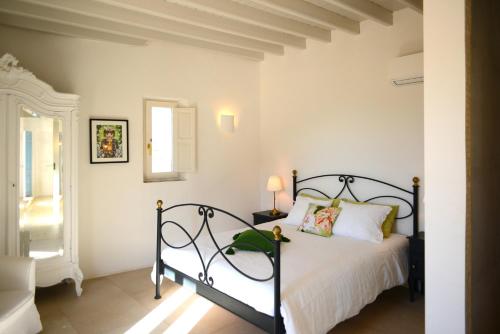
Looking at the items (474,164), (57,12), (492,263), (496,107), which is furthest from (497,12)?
(57,12)

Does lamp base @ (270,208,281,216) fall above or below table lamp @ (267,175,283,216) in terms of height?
below

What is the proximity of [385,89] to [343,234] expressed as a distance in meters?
1.50

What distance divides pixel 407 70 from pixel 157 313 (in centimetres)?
305

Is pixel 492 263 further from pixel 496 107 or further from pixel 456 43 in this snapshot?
pixel 456 43

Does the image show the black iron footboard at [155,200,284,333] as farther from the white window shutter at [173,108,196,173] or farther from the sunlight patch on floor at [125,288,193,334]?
the white window shutter at [173,108,196,173]

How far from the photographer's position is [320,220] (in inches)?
144

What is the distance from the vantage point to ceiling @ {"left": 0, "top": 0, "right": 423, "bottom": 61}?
3.13 m

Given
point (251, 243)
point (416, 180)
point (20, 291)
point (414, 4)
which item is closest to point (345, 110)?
point (416, 180)

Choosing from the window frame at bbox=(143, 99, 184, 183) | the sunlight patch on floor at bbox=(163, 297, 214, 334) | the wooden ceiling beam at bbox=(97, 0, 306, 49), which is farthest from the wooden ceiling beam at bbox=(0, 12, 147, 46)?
the sunlight patch on floor at bbox=(163, 297, 214, 334)

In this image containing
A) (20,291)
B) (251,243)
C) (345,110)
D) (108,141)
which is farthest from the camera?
(345,110)

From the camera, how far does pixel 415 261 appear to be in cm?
323

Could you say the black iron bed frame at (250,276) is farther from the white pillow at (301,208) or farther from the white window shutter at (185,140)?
the white window shutter at (185,140)

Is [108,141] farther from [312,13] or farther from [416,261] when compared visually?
[416,261]

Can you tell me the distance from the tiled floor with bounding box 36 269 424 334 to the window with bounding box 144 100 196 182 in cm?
138
